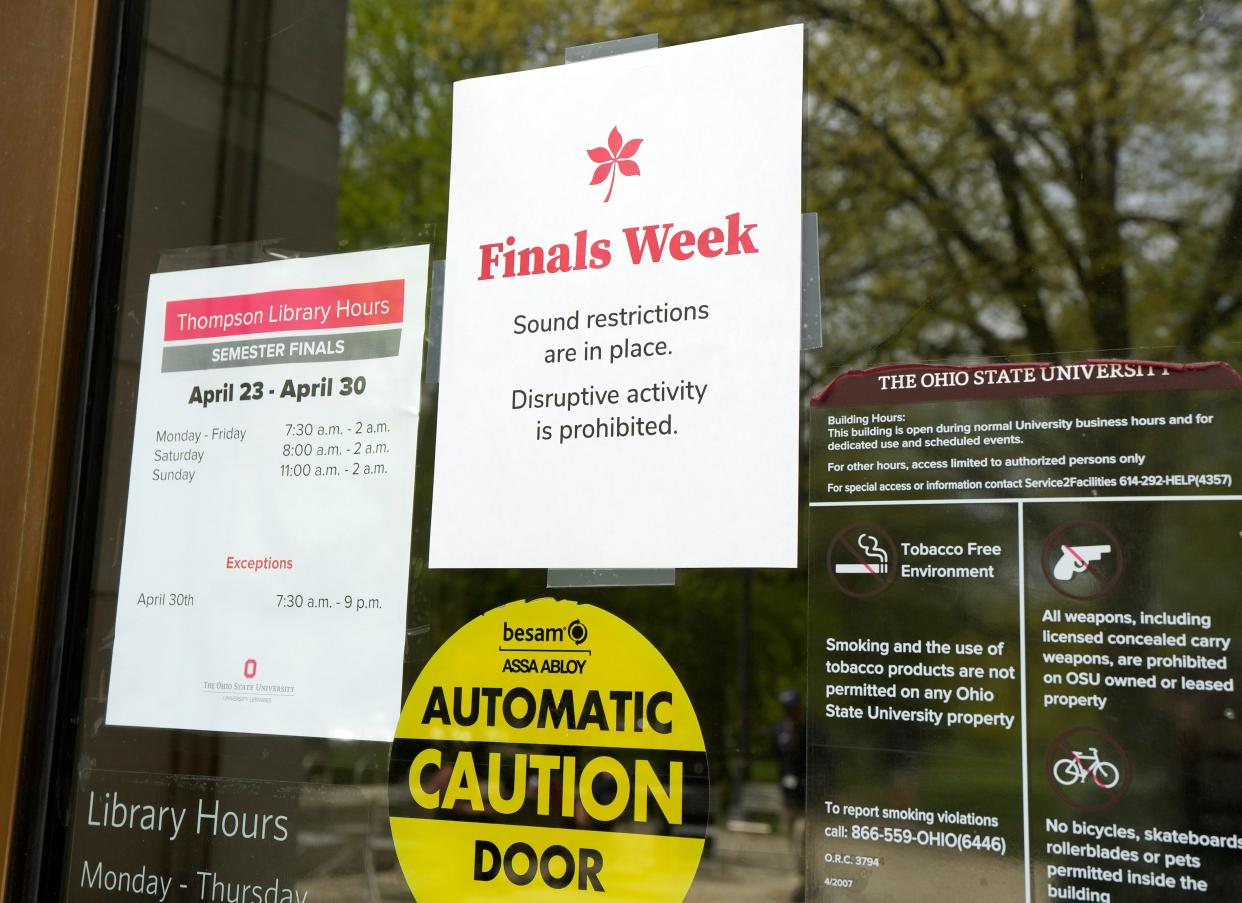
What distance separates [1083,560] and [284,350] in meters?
1.54

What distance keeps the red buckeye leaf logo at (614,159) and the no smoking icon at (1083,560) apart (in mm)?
994

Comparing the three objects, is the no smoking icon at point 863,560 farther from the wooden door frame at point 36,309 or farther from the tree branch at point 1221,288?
the wooden door frame at point 36,309

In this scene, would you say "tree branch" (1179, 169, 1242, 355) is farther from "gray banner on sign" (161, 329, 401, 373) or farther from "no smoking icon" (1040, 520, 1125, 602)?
"gray banner on sign" (161, 329, 401, 373)

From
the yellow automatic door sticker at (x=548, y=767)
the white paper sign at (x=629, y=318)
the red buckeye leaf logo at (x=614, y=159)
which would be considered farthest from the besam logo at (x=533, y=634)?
the red buckeye leaf logo at (x=614, y=159)

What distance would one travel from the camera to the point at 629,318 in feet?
7.29

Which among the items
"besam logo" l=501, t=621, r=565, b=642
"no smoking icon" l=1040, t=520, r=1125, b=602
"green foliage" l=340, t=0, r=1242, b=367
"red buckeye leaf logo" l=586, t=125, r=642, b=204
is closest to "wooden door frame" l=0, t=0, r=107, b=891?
"besam logo" l=501, t=621, r=565, b=642

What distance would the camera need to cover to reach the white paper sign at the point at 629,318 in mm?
2115

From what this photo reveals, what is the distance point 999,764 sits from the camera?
1835 millimetres

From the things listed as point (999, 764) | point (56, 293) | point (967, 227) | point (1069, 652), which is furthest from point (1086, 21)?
point (56, 293)

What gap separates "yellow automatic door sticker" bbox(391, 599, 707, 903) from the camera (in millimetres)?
2055

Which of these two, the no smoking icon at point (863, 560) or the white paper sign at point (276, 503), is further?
the white paper sign at point (276, 503)

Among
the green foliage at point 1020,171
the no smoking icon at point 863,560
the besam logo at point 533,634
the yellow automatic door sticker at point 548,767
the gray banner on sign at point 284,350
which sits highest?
the green foliage at point 1020,171

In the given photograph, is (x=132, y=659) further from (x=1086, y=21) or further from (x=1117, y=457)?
(x=1086, y=21)

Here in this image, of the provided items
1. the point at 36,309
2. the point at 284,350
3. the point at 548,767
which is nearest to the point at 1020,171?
the point at 548,767
